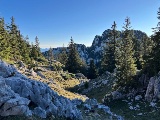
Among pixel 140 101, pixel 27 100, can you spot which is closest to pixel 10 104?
pixel 27 100

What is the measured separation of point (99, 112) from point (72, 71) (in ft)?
203

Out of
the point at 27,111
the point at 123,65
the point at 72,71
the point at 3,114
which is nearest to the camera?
the point at 3,114

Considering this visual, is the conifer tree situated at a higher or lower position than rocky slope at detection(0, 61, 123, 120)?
higher

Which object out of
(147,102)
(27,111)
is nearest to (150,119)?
(147,102)

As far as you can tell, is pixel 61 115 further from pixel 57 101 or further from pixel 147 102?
→ pixel 147 102

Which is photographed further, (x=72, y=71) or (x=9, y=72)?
(x=72, y=71)

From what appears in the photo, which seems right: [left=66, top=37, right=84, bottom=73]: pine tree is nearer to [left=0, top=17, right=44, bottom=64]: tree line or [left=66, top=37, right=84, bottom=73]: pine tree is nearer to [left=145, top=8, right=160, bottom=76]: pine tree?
[left=0, top=17, right=44, bottom=64]: tree line

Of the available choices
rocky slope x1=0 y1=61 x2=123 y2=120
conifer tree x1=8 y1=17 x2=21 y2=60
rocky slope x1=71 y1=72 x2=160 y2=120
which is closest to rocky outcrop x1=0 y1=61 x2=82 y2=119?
rocky slope x1=0 y1=61 x2=123 y2=120

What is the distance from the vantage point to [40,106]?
71.7 ft

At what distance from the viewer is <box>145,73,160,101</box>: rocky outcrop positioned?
120ft

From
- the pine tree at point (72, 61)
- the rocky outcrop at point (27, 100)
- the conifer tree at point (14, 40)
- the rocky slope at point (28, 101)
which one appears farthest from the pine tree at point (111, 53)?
the rocky outcrop at point (27, 100)

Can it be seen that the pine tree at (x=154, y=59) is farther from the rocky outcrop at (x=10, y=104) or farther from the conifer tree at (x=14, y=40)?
the conifer tree at (x=14, y=40)

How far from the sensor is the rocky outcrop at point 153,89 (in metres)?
36.7

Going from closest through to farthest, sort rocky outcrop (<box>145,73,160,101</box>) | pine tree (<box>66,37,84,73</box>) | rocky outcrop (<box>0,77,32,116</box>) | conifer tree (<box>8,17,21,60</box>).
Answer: rocky outcrop (<box>0,77,32,116</box>) < rocky outcrop (<box>145,73,160,101</box>) < conifer tree (<box>8,17,21,60</box>) < pine tree (<box>66,37,84,73</box>)
